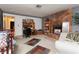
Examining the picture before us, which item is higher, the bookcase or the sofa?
the bookcase

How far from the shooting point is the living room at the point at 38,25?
5.36 feet

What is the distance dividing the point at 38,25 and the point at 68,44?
54 cm

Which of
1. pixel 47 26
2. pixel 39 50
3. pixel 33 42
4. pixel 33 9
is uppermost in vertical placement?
pixel 33 9

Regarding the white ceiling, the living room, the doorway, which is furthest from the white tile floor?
the white ceiling

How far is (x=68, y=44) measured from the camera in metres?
1.63

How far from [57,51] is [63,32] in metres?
0.29

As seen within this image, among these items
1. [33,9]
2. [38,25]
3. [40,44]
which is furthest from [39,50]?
[33,9]

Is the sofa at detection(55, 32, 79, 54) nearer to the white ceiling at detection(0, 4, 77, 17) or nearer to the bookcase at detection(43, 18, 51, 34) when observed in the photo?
the bookcase at detection(43, 18, 51, 34)

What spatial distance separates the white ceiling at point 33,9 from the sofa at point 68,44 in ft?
1.29

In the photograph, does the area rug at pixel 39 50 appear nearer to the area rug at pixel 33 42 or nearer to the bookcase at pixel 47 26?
the area rug at pixel 33 42

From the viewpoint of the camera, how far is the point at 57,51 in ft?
5.48

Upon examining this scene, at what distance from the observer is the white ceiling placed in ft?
5.17

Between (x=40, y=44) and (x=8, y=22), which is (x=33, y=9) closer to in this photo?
(x=8, y=22)
